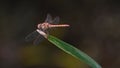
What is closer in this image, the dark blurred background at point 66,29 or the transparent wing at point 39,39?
the transparent wing at point 39,39

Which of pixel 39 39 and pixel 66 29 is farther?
pixel 66 29

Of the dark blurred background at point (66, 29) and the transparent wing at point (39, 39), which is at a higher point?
the transparent wing at point (39, 39)

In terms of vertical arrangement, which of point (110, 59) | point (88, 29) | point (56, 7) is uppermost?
point (56, 7)

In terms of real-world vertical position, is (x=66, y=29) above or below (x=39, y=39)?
below

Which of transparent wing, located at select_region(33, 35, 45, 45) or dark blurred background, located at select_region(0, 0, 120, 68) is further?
dark blurred background, located at select_region(0, 0, 120, 68)

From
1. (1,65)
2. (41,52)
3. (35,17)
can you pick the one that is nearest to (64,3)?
(35,17)

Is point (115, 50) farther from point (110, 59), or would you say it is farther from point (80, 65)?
point (80, 65)

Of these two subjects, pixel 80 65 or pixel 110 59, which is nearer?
pixel 80 65

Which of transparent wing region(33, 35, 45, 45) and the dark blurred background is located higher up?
transparent wing region(33, 35, 45, 45)
